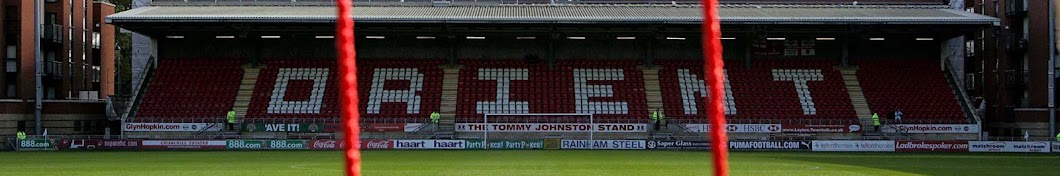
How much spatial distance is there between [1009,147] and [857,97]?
969 cm

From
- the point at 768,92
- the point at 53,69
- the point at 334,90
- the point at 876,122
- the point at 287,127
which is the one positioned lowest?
the point at 287,127

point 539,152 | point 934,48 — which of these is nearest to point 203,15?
point 539,152

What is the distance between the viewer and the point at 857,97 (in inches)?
2019

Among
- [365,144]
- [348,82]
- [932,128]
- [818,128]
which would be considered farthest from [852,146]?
[348,82]

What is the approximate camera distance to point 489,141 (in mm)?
43594

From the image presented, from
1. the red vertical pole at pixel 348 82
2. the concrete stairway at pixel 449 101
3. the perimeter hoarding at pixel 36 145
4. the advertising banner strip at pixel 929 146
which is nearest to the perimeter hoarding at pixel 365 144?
the concrete stairway at pixel 449 101

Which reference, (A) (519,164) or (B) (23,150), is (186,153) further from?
(A) (519,164)

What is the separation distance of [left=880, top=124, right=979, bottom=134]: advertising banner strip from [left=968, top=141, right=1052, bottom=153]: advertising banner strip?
4408 mm

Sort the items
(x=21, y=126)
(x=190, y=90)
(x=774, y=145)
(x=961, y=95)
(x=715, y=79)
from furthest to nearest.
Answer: (x=190, y=90) → (x=961, y=95) → (x=21, y=126) → (x=774, y=145) → (x=715, y=79)

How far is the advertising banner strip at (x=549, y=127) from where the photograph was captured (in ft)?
153

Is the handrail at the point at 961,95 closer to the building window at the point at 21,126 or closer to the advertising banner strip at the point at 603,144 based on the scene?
the advertising banner strip at the point at 603,144

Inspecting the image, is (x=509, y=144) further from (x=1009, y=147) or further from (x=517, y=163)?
(x=1009, y=147)

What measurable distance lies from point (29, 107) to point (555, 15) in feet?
64.4

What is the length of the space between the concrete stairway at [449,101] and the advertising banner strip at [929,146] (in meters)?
15.0
